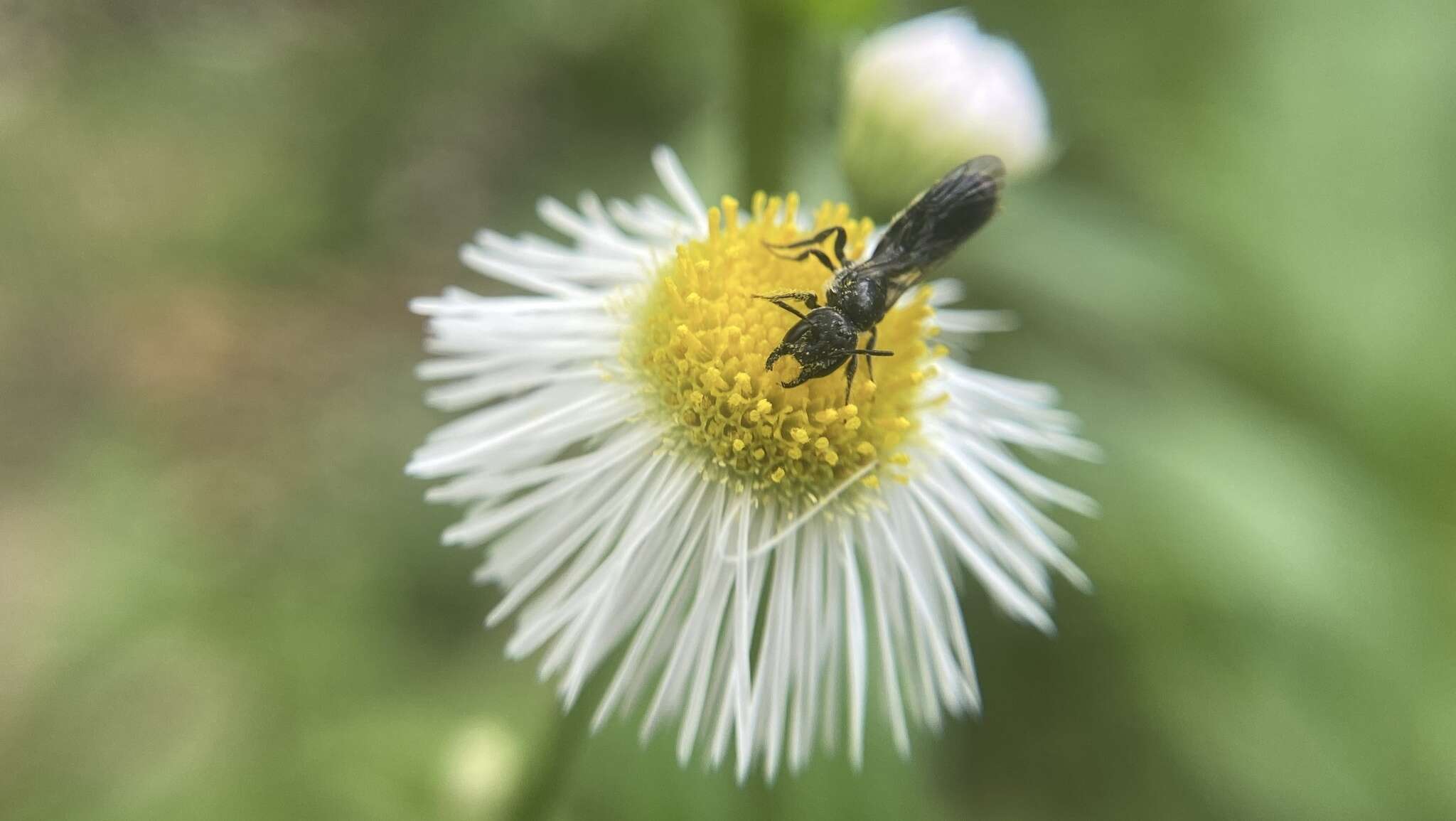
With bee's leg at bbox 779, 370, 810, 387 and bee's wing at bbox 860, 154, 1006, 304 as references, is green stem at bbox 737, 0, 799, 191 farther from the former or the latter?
bee's leg at bbox 779, 370, 810, 387

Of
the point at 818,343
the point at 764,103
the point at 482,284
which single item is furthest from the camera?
the point at 482,284

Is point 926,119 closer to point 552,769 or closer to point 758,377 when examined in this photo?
point 758,377

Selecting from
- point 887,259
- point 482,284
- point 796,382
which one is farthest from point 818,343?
point 482,284

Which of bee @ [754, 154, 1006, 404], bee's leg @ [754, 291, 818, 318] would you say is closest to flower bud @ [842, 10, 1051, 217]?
bee @ [754, 154, 1006, 404]

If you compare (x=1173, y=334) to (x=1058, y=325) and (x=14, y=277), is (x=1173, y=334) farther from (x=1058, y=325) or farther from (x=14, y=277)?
(x=14, y=277)

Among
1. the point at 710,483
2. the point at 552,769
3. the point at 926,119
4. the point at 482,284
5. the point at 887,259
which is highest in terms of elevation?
the point at 482,284

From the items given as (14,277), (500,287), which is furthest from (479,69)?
(14,277)

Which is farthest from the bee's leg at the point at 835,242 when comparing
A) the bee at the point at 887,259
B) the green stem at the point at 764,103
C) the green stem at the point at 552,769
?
the green stem at the point at 552,769

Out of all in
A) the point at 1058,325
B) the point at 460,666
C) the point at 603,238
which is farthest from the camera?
the point at 1058,325
